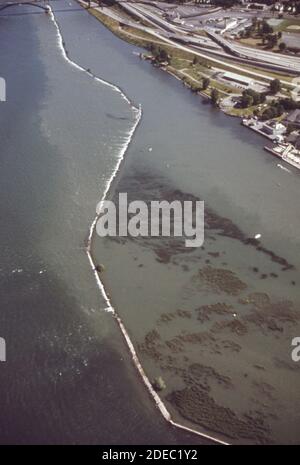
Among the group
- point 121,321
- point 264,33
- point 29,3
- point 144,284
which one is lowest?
point 121,321

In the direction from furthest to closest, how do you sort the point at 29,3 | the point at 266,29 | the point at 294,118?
1. the point at 29,3
2. the point at 266,29
3. the point at 294,118

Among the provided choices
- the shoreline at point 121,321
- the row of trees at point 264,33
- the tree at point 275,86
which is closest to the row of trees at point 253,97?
the tree at point 275,86

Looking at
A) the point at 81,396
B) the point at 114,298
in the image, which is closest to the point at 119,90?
the point at 114,298

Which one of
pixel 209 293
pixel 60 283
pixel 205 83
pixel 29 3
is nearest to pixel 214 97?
pixel 205 83

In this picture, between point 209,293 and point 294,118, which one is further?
point 294,118

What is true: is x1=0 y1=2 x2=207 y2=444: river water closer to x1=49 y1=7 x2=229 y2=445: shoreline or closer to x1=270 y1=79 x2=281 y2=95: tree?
x1=49 y1=7 x2=229 y2=445: shoreline

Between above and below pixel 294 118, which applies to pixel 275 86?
above

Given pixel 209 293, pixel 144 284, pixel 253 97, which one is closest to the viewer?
pixel 209 293

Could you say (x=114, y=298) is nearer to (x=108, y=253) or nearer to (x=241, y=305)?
(x=108, y=253)

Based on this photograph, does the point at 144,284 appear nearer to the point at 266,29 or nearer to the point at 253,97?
the point at 253,97
